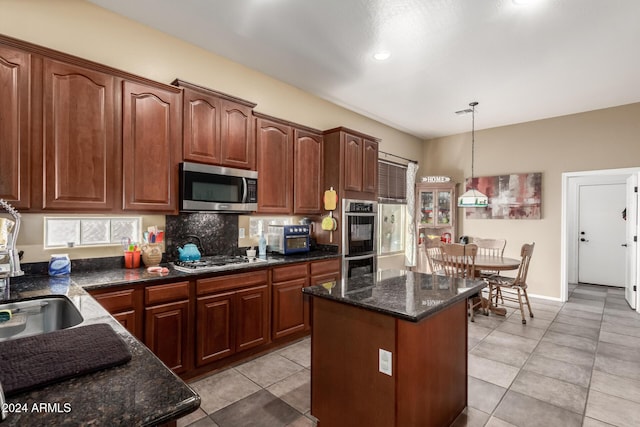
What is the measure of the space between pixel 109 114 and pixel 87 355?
200 centimetres

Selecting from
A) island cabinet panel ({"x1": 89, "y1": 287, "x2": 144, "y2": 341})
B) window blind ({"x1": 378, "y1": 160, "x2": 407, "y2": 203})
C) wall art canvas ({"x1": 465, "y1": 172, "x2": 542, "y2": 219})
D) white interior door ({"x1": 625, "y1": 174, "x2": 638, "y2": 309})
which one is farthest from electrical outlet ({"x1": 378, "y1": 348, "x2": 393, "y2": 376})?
white interior door ({"x1": 625, "y1": 174, "x2": 638, "y2": 309})

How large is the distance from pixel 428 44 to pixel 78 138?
298cm

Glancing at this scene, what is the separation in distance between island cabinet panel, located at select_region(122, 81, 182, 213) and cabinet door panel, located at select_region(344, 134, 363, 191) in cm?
199

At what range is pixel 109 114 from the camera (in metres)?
2.35

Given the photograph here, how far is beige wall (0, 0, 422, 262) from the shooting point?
7.44 ft

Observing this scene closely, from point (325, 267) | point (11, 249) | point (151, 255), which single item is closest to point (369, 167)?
point (325, 267)

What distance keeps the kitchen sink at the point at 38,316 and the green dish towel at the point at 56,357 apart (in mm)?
444

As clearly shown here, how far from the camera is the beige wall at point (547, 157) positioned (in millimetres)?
4621

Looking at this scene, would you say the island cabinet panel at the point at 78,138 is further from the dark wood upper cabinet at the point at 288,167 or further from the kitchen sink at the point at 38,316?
the dark wood upper cabinet at the point at 288,167

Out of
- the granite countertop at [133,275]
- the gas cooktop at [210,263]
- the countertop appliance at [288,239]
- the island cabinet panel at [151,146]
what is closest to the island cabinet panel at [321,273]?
the countertop appliance at [288,239]

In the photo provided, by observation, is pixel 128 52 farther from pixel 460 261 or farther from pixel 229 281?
pixel 460 261

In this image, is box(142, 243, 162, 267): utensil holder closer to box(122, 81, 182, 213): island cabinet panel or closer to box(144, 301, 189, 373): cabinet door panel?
box(122, 81, 182, 213): island cabinet panel

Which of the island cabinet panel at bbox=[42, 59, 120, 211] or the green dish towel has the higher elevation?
the island cabinet panel at bbox=[42, 59, 120, 211]

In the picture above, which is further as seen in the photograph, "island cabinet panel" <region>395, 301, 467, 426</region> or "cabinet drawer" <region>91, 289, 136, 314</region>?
"cabinet drawer" <region>91, 289, 136, 314</region>
